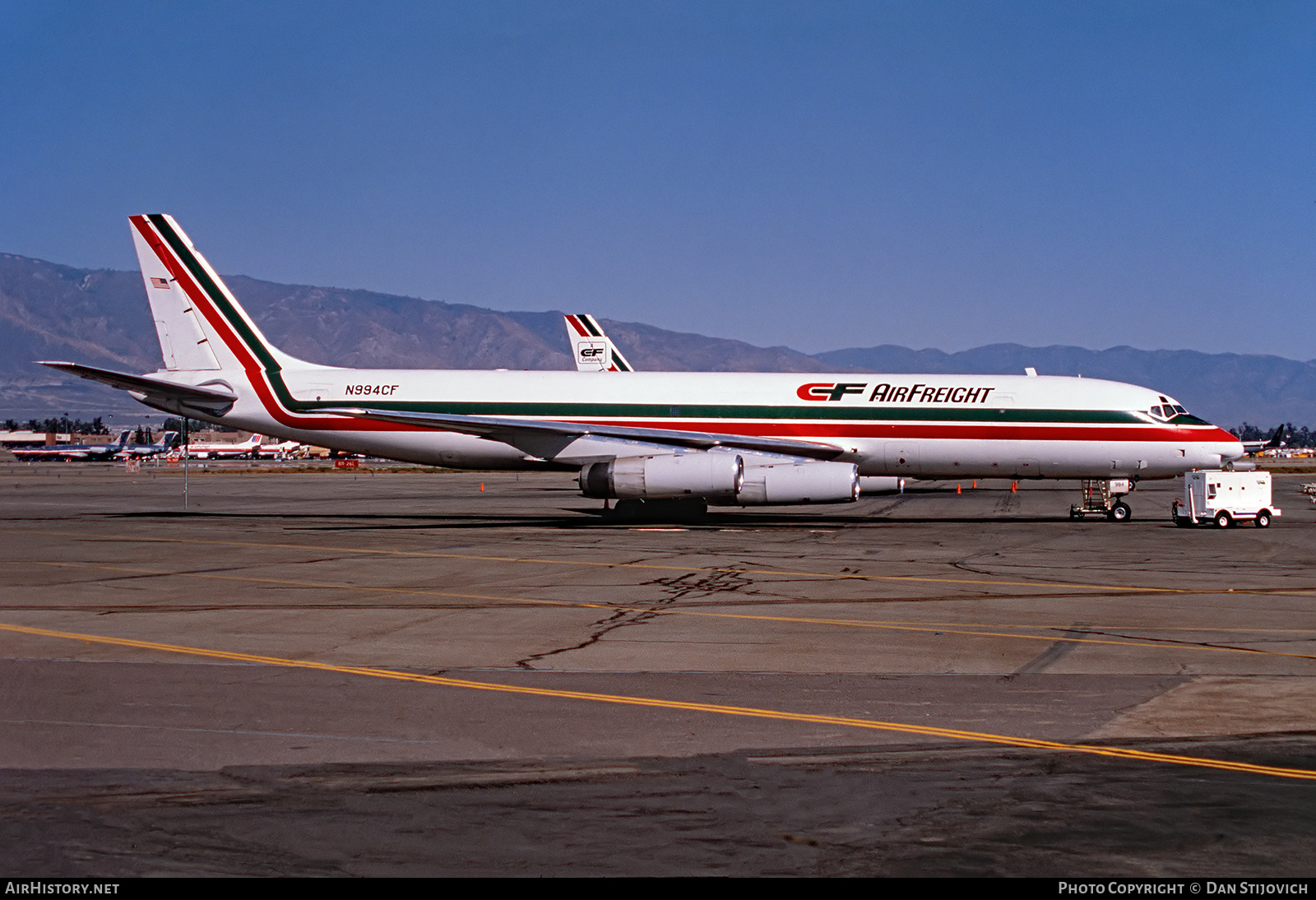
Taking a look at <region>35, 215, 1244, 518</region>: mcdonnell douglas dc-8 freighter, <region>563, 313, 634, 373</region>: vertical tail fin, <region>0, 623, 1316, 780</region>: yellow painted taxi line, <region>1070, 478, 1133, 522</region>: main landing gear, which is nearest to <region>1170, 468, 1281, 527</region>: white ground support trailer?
<region>35, 215, 1244, 518</region>: mcdonnell douglas dc-8 freighter

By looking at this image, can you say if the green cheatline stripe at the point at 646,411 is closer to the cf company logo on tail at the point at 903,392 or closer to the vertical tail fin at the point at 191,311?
the vertical tail fin at the point at 191,311

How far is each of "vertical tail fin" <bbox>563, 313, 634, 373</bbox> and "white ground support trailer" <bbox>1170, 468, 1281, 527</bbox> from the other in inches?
1198

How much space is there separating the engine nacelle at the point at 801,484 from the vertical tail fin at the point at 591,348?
1096 inches

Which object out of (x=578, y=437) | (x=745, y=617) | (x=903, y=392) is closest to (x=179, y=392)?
(x=578, y=437)

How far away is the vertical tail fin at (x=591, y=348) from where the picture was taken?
59.2m

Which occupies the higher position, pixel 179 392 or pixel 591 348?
pixel 591 348

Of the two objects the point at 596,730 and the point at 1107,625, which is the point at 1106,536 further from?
the point at 596,730

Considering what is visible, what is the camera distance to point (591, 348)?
60.4 meters

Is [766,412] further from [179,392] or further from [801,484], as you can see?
[179,392]

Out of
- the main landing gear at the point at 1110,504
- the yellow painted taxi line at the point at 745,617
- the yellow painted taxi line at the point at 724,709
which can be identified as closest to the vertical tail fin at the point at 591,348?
the main landing gear at the point at 1110,504

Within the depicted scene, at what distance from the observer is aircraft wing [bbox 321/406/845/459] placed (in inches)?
1262

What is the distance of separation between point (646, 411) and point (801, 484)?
625 centimetres

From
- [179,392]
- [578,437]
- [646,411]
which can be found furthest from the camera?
[179,392]
